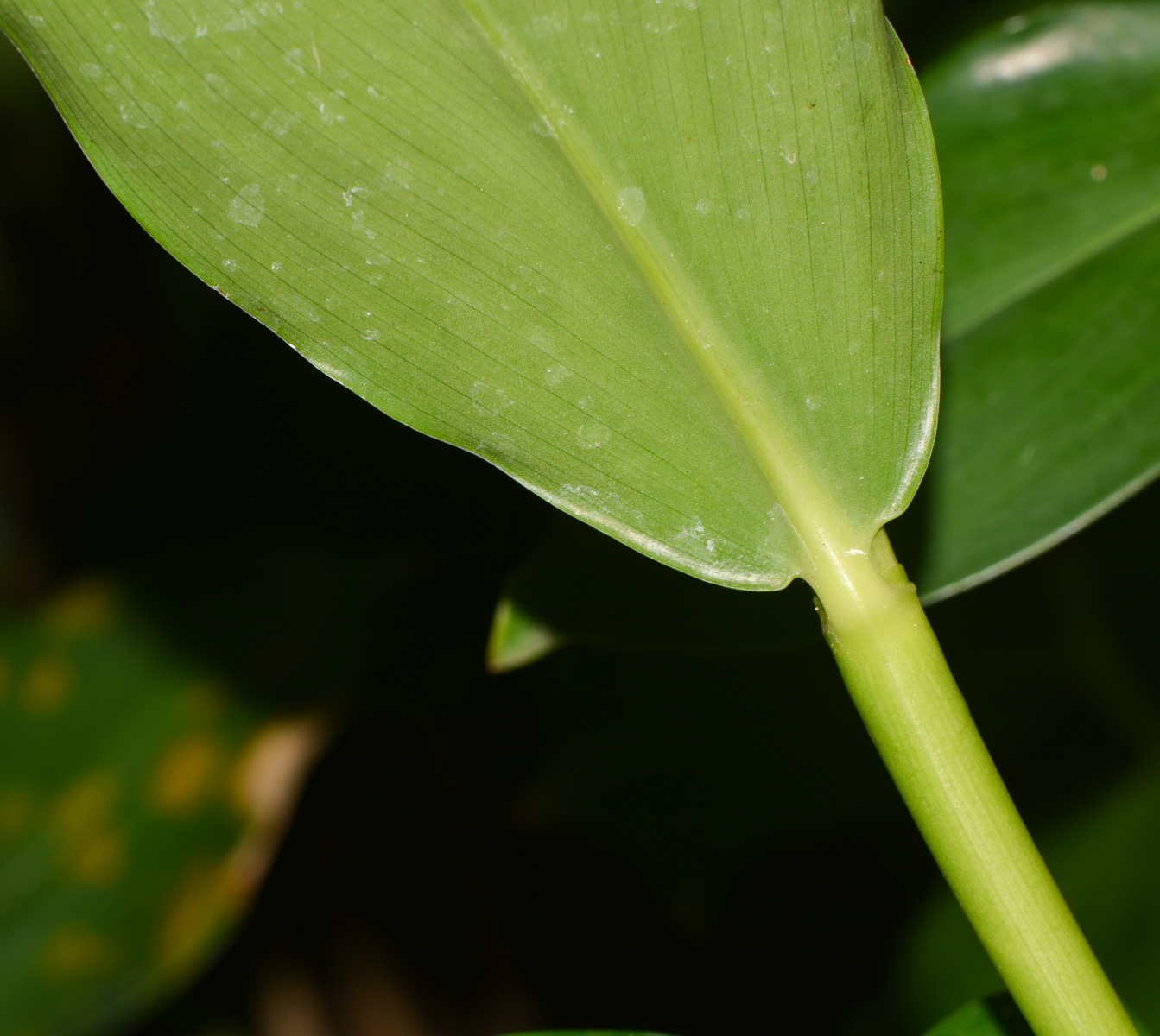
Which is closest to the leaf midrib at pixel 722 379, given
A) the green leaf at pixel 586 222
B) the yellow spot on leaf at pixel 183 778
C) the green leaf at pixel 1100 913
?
the green leaf at pixel 586 222

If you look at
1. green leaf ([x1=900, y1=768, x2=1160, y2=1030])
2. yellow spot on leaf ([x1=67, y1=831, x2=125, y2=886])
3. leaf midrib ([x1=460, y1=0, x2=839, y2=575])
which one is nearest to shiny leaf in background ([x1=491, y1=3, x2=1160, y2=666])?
leaf midrib ([x1=460, y1=0, x2=839, y2=575])

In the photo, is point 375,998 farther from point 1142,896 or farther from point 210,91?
point 210,91

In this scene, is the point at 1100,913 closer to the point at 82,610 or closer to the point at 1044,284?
the point at 1044,284

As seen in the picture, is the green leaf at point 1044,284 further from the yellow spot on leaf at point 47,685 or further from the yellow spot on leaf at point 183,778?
the yellow spot on leaf at point 47,685

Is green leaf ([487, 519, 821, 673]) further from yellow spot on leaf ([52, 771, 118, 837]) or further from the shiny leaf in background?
yellow spot on leaf ([52, 771, 118, 837])

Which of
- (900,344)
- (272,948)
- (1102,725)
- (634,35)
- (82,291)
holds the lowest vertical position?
(1102,725)

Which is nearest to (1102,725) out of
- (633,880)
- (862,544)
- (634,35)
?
(633,880)

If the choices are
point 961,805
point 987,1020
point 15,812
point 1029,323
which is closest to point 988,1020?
point 987,1020
